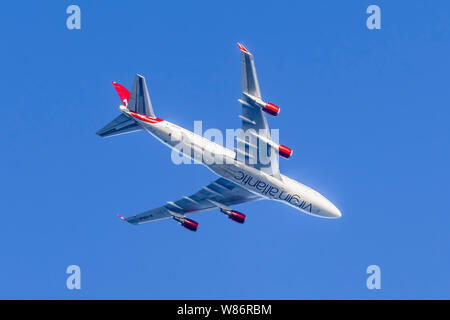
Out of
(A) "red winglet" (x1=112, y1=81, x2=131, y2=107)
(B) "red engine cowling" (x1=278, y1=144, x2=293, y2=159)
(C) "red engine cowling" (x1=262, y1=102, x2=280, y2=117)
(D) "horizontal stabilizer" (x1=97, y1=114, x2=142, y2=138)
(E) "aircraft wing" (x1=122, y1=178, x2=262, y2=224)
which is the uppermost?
(A) "red winglet" (x1=112, y1=81, x2=131, y2=107)

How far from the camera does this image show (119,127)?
8694 centimetres

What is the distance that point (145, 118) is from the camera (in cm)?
8525

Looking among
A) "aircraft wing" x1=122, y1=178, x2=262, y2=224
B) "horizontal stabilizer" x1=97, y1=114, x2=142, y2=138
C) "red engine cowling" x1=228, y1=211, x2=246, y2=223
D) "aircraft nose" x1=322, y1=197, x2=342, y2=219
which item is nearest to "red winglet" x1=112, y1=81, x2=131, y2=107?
"horizontal stabilizer" x1=97, y1=114, x2=142, y2=138

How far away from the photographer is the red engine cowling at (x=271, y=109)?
80562 millimetres

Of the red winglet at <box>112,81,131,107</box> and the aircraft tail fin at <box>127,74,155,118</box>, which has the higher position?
the red winglet at <box>112,81,131,107</box>

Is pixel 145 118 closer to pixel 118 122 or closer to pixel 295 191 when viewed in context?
pixel 118 122

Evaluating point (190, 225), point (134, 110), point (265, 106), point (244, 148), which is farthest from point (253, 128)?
point (190, 225)

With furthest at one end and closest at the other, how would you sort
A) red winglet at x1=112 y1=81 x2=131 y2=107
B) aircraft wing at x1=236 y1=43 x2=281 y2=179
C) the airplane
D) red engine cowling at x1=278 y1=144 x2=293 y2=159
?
1. red winglet at x1=112 y1=81 x2=131 y2=107
2. red engine cowling at x1=278 y1=144 x2=293 y2=159
3. the airplane
4. aircraft wing at x1=236 y1=43 x2=281 y2=179

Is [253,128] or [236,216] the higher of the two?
[253,128]

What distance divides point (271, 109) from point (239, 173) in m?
9.26

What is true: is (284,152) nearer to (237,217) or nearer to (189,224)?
(237,217)

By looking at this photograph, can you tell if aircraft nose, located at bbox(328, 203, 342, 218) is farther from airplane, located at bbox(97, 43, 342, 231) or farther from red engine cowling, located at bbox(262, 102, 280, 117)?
red engine cowling, located at bbox(262, 102, 280, 117)

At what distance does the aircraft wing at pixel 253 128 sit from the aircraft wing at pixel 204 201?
566 centimetres

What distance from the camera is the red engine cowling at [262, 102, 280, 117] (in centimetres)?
8056
